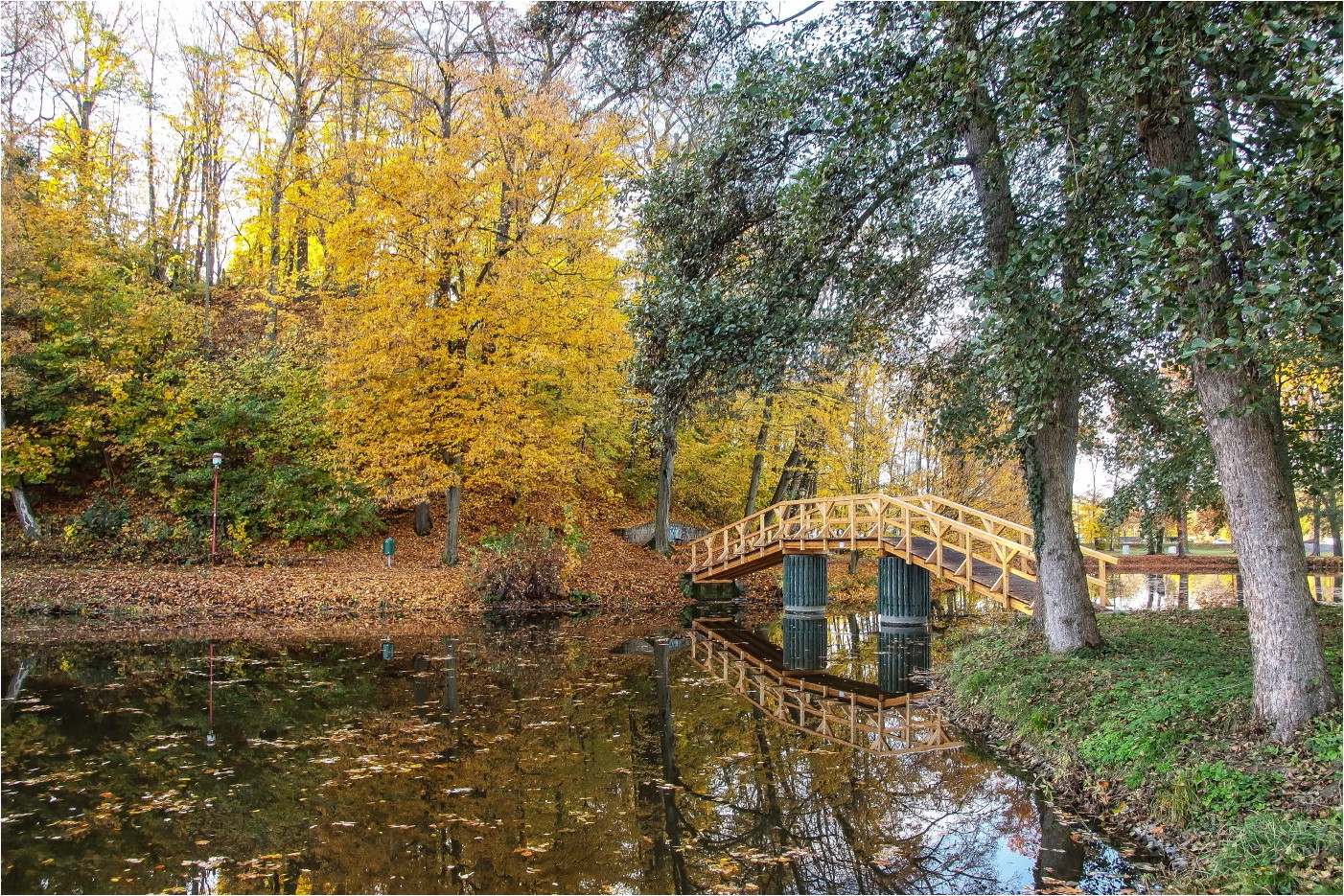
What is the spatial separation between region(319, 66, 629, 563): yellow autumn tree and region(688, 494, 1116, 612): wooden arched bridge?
4649 millimetres

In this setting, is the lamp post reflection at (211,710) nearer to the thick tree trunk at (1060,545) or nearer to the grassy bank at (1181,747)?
the grassy bank at (1181,747)

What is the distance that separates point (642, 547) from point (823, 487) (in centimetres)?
558

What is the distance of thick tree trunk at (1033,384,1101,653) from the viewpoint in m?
9.59

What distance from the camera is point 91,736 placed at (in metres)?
8.46

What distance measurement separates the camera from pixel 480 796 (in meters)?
6.71

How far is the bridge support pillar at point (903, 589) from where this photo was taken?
55.8ft

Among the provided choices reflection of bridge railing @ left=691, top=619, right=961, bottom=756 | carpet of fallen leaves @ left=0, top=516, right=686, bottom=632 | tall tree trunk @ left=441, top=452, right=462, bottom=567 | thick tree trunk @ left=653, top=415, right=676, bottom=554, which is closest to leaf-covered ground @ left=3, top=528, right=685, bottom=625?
carpet of fallen leaves @ left=0, top=516, right=686, bottom=632

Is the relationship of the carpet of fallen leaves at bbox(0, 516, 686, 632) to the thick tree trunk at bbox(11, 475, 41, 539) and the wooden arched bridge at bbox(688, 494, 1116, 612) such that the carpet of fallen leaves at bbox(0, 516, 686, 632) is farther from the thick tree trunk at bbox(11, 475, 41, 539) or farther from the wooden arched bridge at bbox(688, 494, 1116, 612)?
the wooden arched bridge at bbox(688, 494, 1116, 612)

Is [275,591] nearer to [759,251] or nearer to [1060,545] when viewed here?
[759,251]

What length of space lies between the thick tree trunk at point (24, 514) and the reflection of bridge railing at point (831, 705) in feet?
51.5

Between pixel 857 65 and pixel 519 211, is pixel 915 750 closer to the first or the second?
pixel 857 65

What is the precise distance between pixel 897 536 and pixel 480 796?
12946 millimetres

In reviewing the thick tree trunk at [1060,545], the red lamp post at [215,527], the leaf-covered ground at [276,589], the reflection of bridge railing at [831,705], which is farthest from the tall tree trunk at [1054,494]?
the red lamp post at [215,527]

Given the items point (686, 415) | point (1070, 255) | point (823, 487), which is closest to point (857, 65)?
point (1070, 255)
